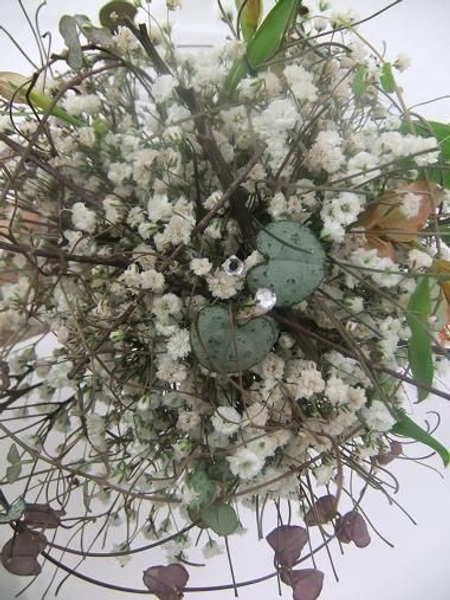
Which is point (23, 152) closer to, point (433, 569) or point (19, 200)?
point (19, 200)

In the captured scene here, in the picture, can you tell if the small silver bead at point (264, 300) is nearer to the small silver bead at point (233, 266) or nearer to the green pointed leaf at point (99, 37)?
the small silver bead at point (233, 266)

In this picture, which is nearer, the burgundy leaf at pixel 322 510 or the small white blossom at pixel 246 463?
the small white blossom at pixel 246 463

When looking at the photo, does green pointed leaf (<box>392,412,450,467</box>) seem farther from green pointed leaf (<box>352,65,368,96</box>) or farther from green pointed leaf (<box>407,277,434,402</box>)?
green pointed leaf (<box>352,65,368,96</box>)

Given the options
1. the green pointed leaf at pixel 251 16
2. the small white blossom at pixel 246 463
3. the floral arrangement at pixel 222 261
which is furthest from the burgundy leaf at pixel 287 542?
the green pointed leaf at pixel 251 16

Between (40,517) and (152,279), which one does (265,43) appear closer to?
(152,279)

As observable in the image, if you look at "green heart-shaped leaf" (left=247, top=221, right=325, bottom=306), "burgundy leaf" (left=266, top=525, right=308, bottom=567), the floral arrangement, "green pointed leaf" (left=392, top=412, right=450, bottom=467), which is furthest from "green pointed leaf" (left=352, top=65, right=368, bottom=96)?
"burgundy leaf" (left=266, top=525, right=308, bottom=567)

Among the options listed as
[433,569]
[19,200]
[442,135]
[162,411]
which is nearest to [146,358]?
[162,411]

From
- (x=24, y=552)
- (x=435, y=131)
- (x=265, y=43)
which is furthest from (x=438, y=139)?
(x=24, y=552)
